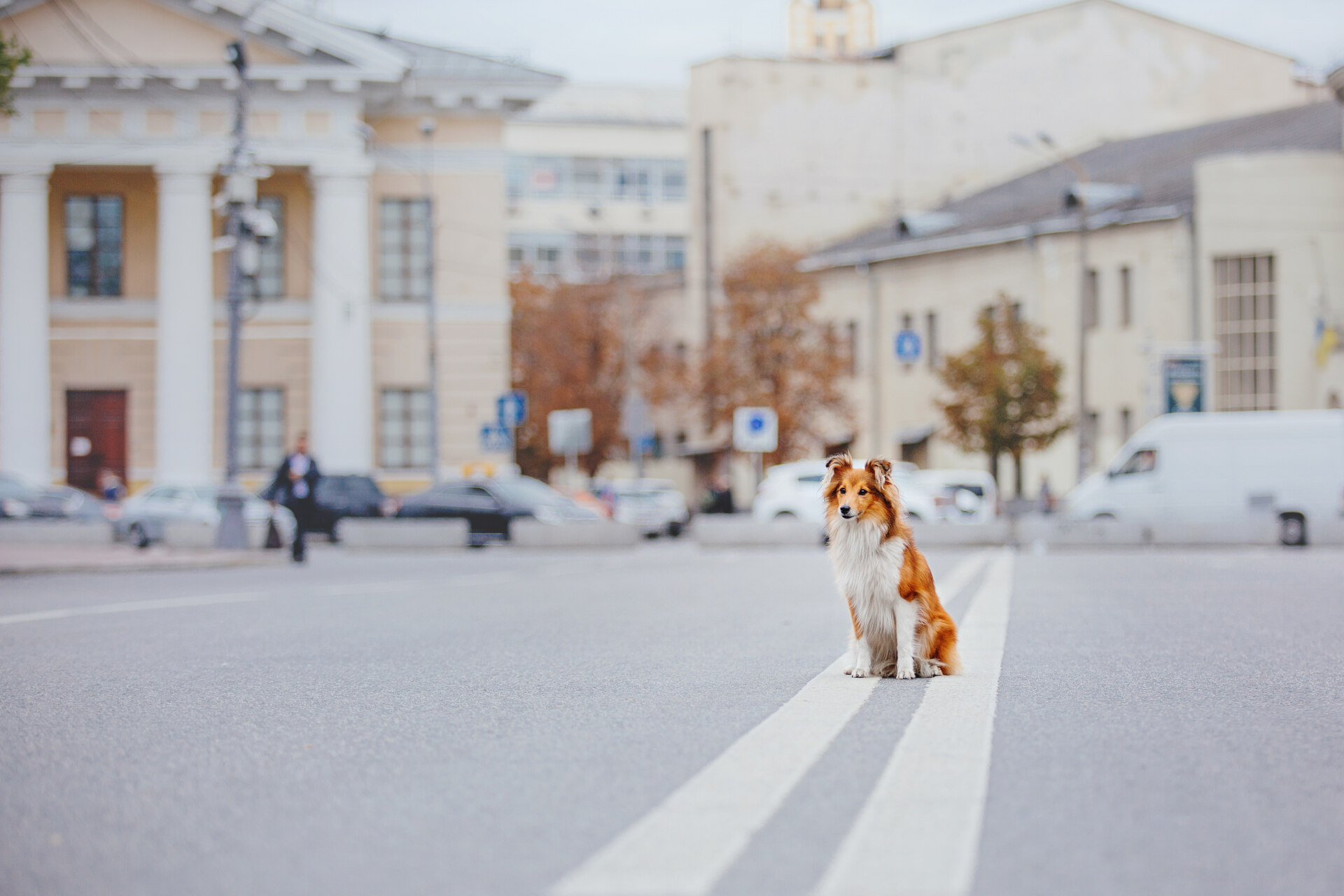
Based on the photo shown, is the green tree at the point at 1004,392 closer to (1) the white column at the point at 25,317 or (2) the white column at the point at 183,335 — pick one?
(2) the white column at the point at 183,335

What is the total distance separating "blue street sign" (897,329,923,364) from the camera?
191 ft

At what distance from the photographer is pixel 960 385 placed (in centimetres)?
5144

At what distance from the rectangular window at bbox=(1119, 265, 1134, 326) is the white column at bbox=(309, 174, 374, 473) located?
22.2 meters

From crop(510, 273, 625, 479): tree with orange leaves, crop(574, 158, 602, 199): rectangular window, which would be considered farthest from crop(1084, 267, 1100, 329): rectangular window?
crop(574, 158, 602, 199): rectangular window

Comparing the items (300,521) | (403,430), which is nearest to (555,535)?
(300,521)

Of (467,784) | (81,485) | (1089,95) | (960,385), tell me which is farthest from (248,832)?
(1089,95)

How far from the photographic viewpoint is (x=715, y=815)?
5516 millimetres

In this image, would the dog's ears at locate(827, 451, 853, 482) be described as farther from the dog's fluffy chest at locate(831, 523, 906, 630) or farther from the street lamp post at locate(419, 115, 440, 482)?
the street lamp post at locate(419, 115, 440, 482)

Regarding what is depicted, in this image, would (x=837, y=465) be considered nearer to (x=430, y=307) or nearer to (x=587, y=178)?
(x=430, y=307)

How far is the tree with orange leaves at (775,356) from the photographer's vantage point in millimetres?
60312

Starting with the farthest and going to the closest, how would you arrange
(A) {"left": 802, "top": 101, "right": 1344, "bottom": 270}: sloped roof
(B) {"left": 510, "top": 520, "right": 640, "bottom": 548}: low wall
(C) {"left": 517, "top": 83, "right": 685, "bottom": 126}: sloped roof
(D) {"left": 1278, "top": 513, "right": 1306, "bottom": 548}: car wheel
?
(C) {"left": 517, "top": 83, "right": 685, "bottom": 126}: sloped roof < (A) {"left": 802, "top": 101, "right": 1344, "bottom": 270}: sloped roof < (B) {"left": 510, "top": 520, "right": 640, "bottom": 548}: low wall < (D) {"left": 1278, "top": 513, "right": 1306, "bottom": 548}: car wheel

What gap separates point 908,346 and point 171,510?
28174 mm

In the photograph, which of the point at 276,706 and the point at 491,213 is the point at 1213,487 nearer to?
the point at 491,213

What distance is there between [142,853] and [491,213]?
41.9 metres
